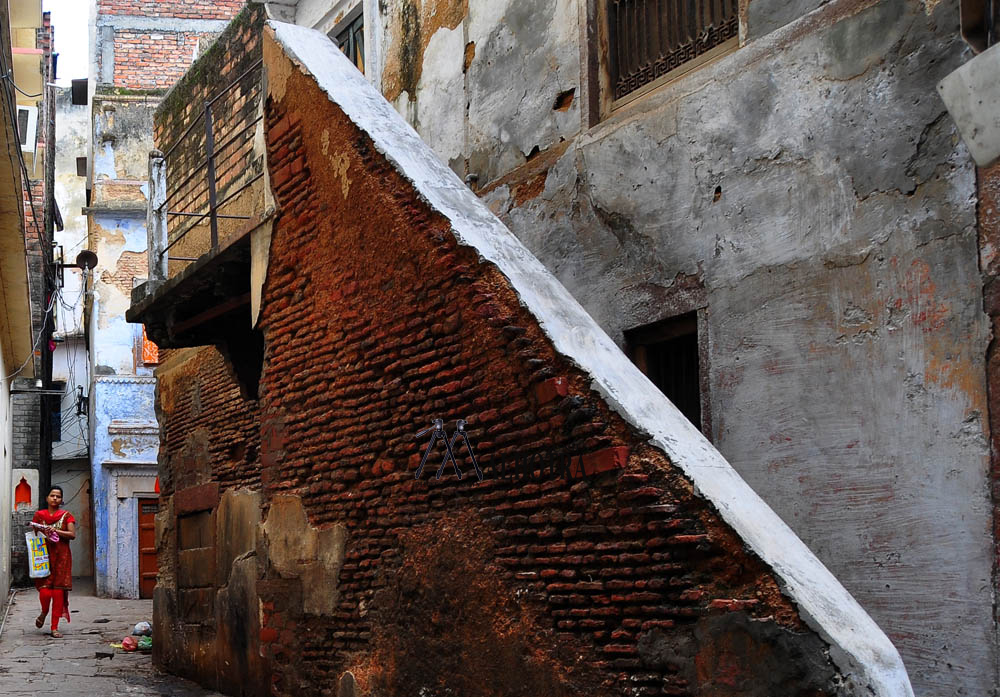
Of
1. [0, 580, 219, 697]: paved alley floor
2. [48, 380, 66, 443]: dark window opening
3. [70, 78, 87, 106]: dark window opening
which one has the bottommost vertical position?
[0, 580, 219, 697]: paved alley floor

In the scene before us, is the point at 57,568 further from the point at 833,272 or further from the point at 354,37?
the point at 833,272

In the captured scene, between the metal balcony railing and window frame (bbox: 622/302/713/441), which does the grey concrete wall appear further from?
the metal balcony railing

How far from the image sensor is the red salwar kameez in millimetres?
12867

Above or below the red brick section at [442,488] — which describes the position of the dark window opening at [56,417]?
above

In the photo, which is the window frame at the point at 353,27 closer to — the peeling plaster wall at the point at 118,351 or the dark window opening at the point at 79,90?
the peeling plaster wall at the point at 118,351

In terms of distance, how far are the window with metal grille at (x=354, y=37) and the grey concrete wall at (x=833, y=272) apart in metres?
3.64

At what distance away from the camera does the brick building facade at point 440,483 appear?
4.15 meters

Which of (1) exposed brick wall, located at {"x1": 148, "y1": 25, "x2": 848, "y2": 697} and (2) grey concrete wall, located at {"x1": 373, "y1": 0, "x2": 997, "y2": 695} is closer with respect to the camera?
(1) exposed brick wall, located at {"x1": 148, "y1": 25, "x2": 848, "y2": 697}

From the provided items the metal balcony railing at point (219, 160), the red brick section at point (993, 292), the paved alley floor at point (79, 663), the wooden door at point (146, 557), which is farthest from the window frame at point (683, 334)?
the wooden door at point (146, 557)

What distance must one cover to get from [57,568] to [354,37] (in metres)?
6.73

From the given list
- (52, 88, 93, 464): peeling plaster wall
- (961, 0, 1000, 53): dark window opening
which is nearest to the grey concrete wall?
(961, 0, 1000, 53): dark window opening

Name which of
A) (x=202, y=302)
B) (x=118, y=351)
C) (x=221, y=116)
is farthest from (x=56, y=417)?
(x=202, y=302)

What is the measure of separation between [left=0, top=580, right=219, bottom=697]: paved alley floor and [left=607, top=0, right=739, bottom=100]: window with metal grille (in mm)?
5406

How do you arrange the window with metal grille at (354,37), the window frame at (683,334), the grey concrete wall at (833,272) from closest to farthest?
the grey concrete wall at (833,272) → the window frame at (683,334) → the window with metal grille at (354,37)
